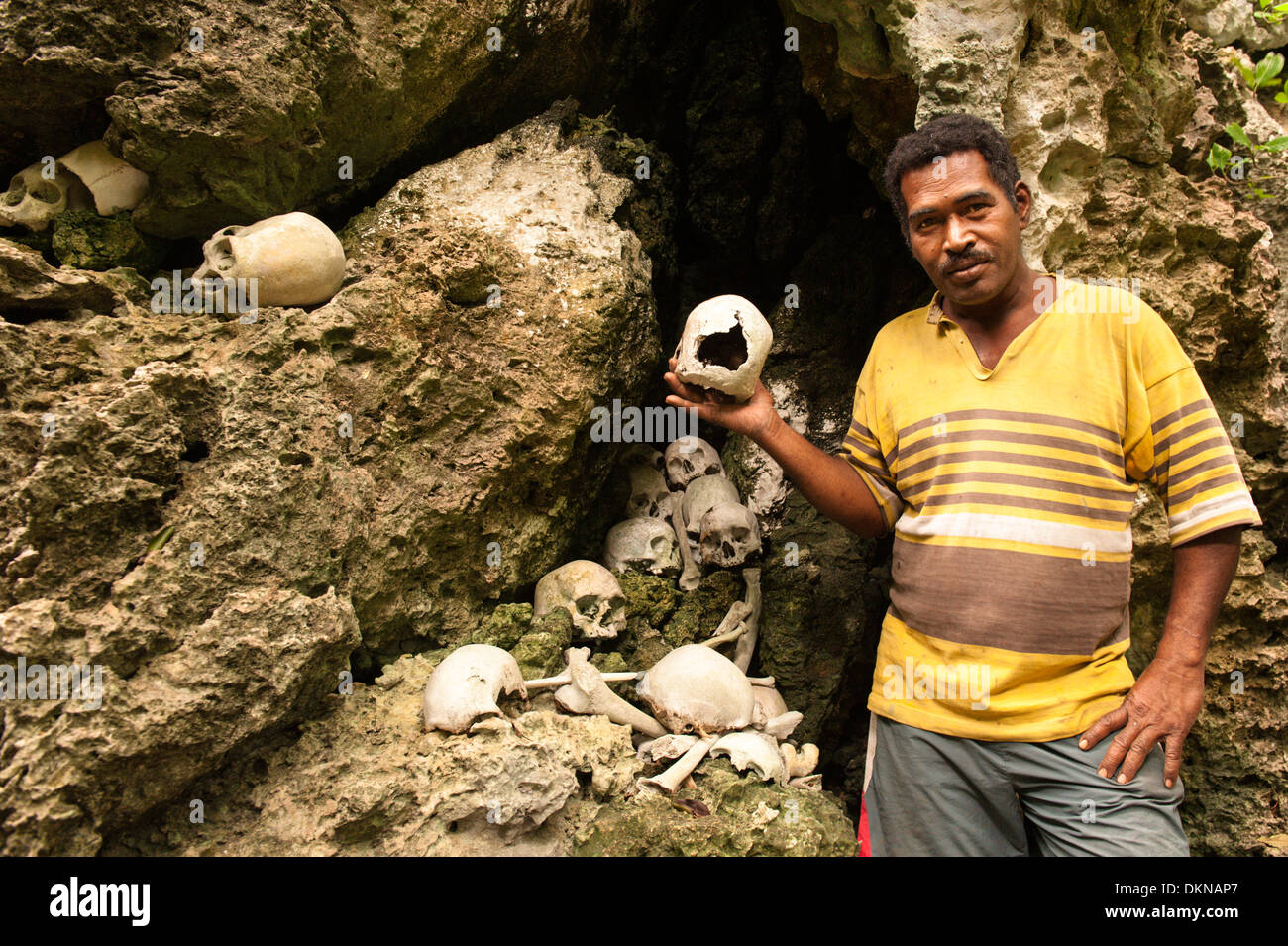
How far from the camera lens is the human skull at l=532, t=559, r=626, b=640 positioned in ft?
9.27

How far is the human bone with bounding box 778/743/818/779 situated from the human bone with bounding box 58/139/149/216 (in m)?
2.70

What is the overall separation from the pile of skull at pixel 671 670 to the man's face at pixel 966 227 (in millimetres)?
1219

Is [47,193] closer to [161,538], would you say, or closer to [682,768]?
[161,538]

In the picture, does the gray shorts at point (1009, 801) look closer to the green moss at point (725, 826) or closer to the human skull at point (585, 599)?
the green moss at point (725, 826)

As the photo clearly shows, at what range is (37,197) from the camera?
252 centimetres

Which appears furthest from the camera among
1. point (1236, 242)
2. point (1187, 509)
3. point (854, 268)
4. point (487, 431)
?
point (854, 268)

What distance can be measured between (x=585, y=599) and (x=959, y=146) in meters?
1.81

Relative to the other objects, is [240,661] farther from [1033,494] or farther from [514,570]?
[1033,494]

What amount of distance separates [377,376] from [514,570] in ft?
2.59

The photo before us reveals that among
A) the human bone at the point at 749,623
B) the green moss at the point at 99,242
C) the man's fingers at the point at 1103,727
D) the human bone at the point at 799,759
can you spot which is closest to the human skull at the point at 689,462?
the human bone at the point at 749,623

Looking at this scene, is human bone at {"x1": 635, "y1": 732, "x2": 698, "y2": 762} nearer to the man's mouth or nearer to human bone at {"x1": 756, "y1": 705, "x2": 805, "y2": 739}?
human bone at {"x1": 756, "y1": 705, "x2": 805, "y2": 739}

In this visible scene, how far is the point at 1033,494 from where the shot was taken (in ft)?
6.95

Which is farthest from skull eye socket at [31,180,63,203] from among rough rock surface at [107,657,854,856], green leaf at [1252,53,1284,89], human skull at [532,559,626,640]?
green leaf at [1252,53,1284,89]

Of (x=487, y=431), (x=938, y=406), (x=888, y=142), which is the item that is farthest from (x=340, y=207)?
(x=938, y=406)
